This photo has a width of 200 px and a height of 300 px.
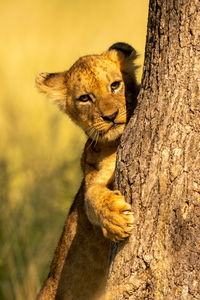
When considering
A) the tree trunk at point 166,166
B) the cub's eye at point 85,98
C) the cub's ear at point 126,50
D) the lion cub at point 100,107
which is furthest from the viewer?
the cub's ear at point 126,50

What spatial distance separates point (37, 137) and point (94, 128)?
4.54m

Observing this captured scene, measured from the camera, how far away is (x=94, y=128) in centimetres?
494

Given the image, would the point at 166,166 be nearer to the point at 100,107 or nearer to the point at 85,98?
the point at 100,107

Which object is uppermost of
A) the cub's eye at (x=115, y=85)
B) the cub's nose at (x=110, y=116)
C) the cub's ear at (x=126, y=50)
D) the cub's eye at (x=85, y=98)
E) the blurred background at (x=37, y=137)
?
the cub's ear at (x=126, y=50)

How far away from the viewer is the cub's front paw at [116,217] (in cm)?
382

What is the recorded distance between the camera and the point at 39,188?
817 centimetres

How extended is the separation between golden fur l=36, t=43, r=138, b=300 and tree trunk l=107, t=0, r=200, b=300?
637 millimetres

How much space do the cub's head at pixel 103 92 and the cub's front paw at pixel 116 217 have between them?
0.87 m

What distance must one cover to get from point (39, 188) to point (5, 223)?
2.48ft

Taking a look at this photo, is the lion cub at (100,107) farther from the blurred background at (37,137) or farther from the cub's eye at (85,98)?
the blurred background at (37,137)

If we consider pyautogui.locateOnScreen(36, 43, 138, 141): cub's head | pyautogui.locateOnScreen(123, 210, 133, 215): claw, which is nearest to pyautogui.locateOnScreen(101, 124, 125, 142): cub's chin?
pyautogui.locateOnScreen(36, 43, 138, 141): cub's head

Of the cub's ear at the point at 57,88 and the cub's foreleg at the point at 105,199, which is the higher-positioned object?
the cub's ear at the point at 57,88

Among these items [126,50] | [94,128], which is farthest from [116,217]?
[126,50]

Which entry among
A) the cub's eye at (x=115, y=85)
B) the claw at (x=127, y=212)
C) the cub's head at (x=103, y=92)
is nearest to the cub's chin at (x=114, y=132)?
the cub's head at (x=103, y=92)
